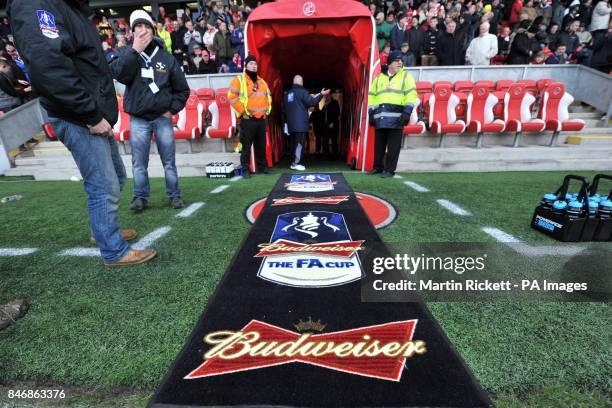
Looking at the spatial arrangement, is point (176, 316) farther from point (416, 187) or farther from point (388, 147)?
point (388, 147)

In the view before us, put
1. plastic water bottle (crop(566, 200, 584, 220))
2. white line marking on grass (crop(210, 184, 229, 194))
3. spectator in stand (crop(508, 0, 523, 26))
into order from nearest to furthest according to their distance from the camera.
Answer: plastic water bottle (crop(566, 200, 584, 220)) → white line marking on grass (crop(210, 184, 229, 194)) → spectator in stand (crop(508, 0, 523, 26))

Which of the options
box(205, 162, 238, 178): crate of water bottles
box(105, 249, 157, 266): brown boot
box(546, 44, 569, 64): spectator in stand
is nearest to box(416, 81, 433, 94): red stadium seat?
box(546, 44, 569, 64): spectator in stand

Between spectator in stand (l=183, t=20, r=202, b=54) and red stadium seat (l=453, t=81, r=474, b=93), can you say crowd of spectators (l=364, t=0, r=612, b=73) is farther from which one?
spectator in stand (l=183, t=20, r=202, b=54)

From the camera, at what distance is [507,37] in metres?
8.79

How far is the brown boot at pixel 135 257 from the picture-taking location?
77.9 inches

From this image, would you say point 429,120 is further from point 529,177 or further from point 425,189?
point 425,189

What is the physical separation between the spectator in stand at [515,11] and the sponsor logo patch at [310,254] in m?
12.2

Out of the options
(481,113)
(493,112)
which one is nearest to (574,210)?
(481,113)

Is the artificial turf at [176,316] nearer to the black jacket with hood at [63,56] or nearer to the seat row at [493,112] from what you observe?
the black jacket with hood at [63,56]

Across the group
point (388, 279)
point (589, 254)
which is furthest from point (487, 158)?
point (388, 279)

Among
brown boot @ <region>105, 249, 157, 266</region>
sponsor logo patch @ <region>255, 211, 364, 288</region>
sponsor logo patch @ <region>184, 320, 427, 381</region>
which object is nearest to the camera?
sponsor logo patch @ <region>184, 320, 427, 381</region>

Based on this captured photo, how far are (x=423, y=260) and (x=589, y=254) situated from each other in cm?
123

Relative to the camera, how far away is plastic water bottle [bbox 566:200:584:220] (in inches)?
85.8

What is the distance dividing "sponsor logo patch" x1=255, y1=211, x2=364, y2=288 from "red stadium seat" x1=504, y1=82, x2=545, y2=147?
17.9ft
